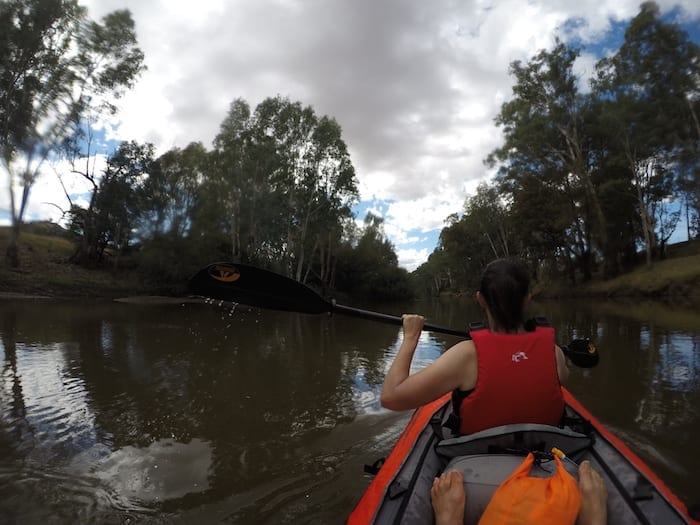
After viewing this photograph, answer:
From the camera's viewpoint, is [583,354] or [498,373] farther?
[583,354]

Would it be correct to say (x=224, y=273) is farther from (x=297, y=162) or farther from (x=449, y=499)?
(x=297, y=162)

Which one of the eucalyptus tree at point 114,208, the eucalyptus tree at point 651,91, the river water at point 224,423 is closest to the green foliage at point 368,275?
the eucalyptus tree at point 114,208

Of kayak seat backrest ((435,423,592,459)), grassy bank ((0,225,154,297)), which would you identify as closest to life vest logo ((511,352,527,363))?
kayak seat backrest ((435,423,592,459))

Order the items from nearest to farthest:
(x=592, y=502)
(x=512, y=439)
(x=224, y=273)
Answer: (x=592, y=502), (x=512, y=439), (x=224, y=273)

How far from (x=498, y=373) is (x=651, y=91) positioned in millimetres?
21532

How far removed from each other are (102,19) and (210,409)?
20.0m

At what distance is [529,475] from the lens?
1246mm

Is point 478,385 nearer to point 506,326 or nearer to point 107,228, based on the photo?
point 506,326

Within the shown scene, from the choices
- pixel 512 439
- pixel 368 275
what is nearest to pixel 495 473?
pixel 512 439

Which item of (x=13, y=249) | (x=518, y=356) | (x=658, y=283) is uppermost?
(x=658, y=283)

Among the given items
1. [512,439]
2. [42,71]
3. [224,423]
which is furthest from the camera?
[42,71]

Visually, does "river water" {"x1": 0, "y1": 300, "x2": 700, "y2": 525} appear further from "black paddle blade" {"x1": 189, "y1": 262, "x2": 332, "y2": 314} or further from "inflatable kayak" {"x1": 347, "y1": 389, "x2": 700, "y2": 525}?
"inflatable kayak" {"x1": 347, "y1": 389, "x2": 700, "y2": 525}

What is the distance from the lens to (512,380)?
144cm

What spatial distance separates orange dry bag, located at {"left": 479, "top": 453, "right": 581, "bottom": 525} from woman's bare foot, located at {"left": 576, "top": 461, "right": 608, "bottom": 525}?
5.0 inches
